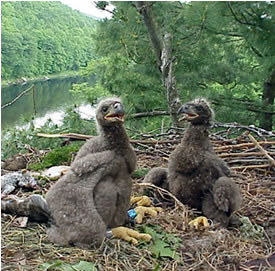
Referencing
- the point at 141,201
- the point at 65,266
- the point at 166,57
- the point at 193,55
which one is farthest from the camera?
the point at 193,55

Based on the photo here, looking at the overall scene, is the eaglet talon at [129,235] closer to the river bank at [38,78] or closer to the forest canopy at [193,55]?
the forest canopy at [193,55]

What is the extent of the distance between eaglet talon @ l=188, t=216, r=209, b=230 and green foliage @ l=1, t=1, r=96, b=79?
12003 millimetres

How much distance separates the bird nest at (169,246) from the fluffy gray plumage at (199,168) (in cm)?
12

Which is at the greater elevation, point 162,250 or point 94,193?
point 94,193

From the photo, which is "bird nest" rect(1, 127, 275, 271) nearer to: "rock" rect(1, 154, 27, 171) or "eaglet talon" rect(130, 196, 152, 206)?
"eaglet talon" rect(130, 196, 152, 206)

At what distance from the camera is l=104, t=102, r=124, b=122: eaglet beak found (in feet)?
8.32

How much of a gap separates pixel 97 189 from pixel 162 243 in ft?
1.84

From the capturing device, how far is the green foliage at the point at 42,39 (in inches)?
584

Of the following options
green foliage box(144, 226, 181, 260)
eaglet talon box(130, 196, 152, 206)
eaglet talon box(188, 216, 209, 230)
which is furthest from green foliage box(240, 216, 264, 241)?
eaglet talon box(130, 196, 152, 206)

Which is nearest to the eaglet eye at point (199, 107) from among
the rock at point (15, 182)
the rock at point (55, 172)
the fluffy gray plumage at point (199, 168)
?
the fluffy gray plumage at point (199, 168)

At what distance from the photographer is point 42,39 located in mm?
20781

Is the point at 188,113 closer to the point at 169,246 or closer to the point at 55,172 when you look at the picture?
the point at 169,246

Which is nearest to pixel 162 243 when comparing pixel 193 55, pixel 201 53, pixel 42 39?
pixel 193 55

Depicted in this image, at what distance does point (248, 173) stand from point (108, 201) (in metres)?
2.04
